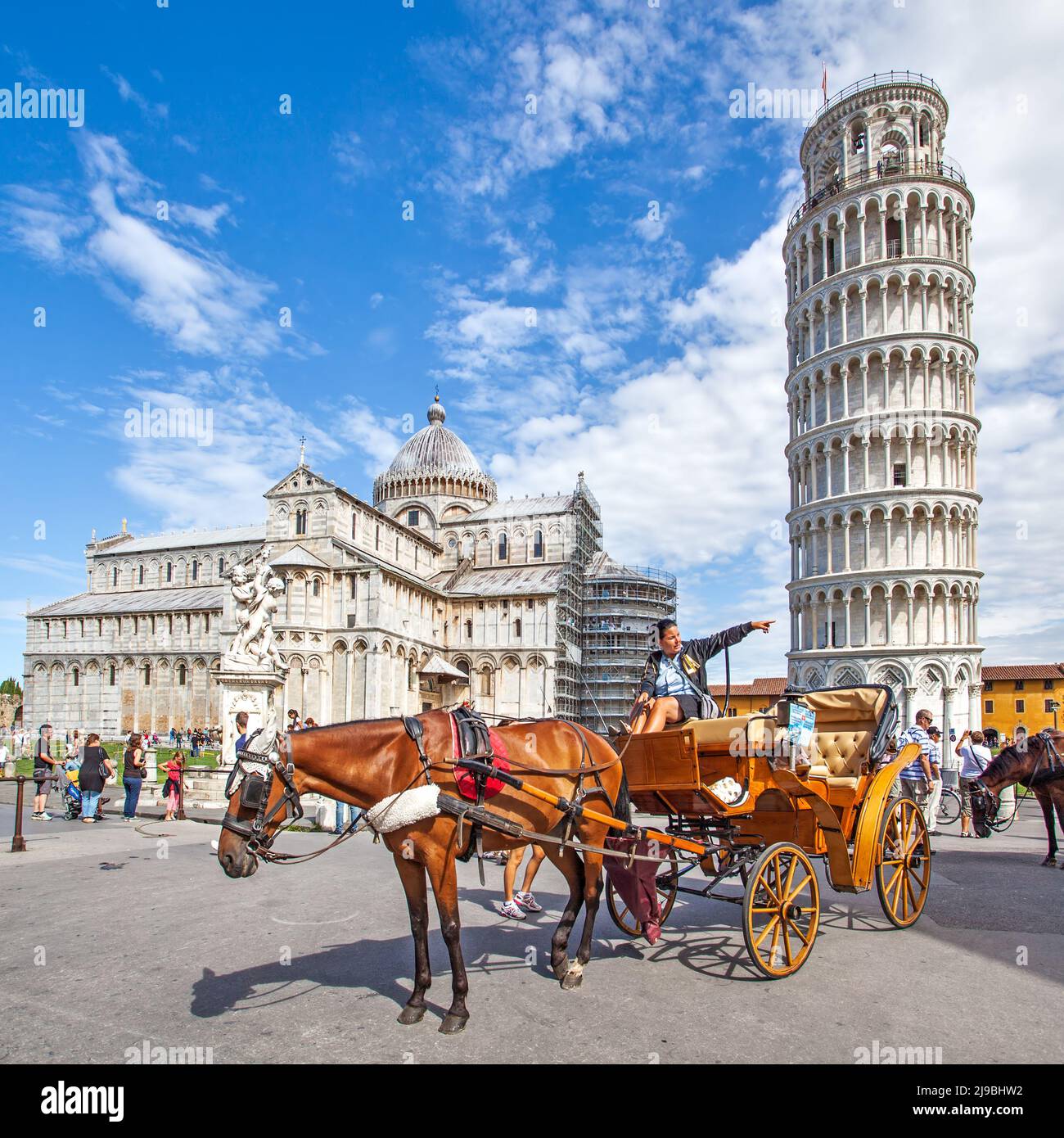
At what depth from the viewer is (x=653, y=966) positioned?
262 inches

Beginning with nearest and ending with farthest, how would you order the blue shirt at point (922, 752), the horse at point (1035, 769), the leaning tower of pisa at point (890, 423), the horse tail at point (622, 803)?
the horse tail at point (622, 803) → the horse at point (1035, 769) → the blue shirt at point (922, 752) → the leaning tower of pisa at point (890, 423)

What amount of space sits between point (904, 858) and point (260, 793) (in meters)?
6.32

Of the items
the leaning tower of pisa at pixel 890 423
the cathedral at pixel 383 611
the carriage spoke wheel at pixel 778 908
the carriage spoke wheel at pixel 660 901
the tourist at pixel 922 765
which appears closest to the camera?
the carriage spoke wheel at pixel 778 908

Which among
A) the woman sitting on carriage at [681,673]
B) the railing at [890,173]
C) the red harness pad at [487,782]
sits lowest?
the red harness pad at [487,782]

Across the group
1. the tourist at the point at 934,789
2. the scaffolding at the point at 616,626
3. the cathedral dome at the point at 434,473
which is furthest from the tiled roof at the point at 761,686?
the tourist at the point at 934,789

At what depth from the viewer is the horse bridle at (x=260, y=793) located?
522 cm

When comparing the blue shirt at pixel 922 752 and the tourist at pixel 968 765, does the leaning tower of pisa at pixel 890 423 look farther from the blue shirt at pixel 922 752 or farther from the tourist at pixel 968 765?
the blue shirt at pixel 922 752

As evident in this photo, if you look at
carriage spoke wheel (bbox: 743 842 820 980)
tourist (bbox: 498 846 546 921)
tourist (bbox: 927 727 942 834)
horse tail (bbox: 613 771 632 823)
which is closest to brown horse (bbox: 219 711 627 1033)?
horse tail (bbox: 613 771 632 823)

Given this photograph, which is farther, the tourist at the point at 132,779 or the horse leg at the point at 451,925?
the tourist at the point at 132,779

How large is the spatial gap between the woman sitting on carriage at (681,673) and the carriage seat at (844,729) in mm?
1271

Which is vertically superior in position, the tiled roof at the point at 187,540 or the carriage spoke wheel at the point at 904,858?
the tiled roof at the point at 187,540
